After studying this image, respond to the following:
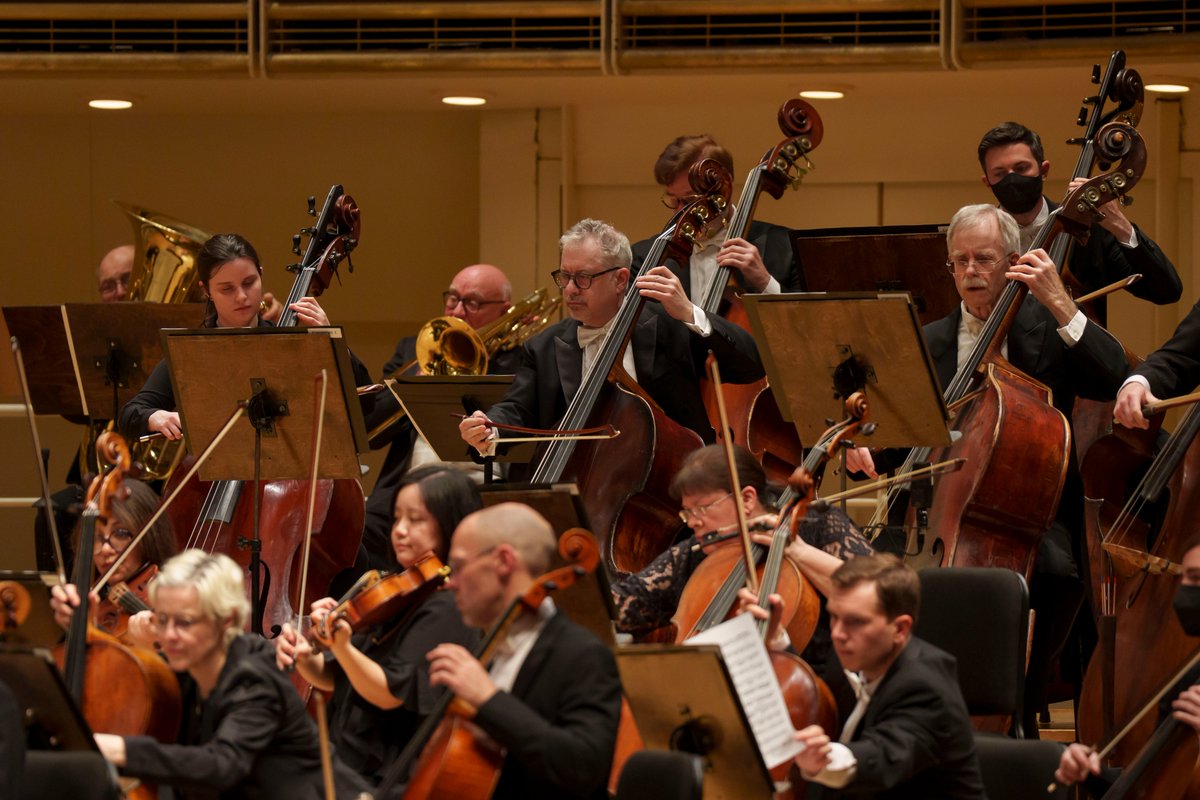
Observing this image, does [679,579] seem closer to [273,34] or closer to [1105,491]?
[1105,491]

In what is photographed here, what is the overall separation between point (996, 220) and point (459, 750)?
6.08 feet

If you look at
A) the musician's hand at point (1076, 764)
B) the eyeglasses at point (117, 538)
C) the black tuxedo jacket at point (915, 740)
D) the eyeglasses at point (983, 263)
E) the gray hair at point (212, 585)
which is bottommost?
the musician's hand at point (1076, 764)

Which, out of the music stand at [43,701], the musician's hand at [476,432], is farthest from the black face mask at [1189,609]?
the music stand at [43,701]

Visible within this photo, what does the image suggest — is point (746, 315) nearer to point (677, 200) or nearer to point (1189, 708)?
point (677, 200)

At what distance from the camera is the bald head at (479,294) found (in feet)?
17.6

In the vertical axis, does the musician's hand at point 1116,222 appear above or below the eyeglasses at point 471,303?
above

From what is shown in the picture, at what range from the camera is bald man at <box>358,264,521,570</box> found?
4707mm

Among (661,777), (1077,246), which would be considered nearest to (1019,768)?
(661,777)

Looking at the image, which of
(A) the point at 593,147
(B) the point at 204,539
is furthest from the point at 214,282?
(A) the point at 593,147

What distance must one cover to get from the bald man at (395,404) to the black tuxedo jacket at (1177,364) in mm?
1812

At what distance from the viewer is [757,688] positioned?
109 inches

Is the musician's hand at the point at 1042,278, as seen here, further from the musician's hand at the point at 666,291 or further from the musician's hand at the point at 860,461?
the musician's hand at the point at 666,291

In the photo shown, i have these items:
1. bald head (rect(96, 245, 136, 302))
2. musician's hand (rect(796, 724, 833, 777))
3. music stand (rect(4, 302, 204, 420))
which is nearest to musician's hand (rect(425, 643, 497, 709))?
musician's hand (rect(796, 724, 833, 777))

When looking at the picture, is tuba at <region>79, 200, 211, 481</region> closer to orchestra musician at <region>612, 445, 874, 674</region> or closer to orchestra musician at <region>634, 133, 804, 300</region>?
orchestra musician at <region>634, 133, 804, 300</region>
